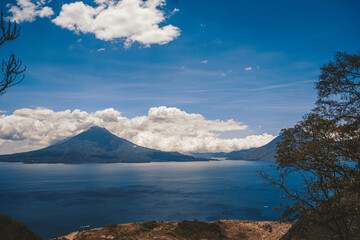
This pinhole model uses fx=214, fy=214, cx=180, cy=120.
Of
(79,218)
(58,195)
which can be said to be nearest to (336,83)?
(79,218)

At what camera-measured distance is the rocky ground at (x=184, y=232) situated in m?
32.9

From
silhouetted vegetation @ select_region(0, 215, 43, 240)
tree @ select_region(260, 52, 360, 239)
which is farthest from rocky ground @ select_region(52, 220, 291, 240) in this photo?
tree @ select_region(260, 52, 360, 239)

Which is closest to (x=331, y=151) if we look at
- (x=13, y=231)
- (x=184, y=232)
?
(x=13, y=231)

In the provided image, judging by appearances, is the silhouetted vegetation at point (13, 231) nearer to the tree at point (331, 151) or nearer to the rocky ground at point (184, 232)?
the rocky ground at point (184, 232)

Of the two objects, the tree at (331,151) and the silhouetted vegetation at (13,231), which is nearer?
the tree at (331,151)

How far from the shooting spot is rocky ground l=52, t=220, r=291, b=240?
32.9 meters

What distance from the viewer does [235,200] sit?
105 metres

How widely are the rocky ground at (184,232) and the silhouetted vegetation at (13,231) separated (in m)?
14.6

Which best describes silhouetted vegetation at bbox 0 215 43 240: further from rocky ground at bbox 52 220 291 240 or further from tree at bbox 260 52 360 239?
tree at bbox 260 52 360 239

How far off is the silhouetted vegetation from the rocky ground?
14.6m

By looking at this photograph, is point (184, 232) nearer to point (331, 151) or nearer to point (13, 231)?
point (13, 231)

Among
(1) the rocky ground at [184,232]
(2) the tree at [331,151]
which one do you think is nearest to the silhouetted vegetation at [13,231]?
(1) the rocky ground at [184,232]

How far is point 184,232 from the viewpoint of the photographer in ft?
117

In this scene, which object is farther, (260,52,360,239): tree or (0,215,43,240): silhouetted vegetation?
(0,215,43,240): silhouetted vegetation
